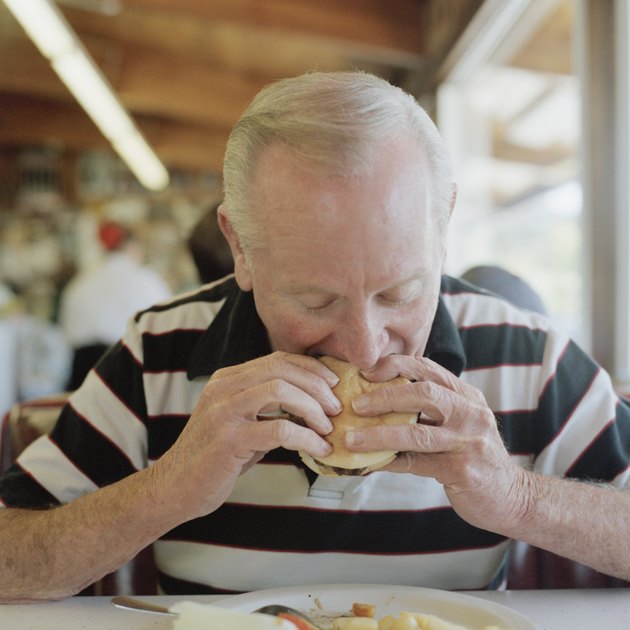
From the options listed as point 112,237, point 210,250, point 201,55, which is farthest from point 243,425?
point 201,55

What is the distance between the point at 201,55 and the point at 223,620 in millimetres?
7051

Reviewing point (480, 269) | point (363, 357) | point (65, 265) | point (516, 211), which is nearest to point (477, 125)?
point (516, 211)

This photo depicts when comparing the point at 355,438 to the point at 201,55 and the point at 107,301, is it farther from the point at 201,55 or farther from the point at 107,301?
the point at 201,55

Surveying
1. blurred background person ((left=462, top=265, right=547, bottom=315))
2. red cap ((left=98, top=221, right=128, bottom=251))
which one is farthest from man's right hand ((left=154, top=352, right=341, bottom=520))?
red cap ((left=98, top=221, right=128, bottom=251))

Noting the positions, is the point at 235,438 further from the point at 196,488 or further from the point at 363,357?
the point at 363,357

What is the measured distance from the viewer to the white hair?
1179 millimetres

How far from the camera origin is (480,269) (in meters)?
2.07

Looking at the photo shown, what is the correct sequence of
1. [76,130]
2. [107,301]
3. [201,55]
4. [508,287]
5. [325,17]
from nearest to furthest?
[508,287] < [325,17] < [107,301] < [201,55] < [76,130]

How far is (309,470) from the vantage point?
1.44m

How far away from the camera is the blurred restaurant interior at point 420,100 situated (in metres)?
2.90

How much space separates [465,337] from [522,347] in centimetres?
11

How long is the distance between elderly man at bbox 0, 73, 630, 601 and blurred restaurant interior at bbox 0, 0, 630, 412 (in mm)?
414

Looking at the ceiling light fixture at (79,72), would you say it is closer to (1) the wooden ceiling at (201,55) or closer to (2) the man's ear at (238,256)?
(1) the wooden ceiling at (201,55)

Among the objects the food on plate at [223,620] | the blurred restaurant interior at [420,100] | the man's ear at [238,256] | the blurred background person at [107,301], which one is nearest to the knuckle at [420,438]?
the food on plate at [223,620]
